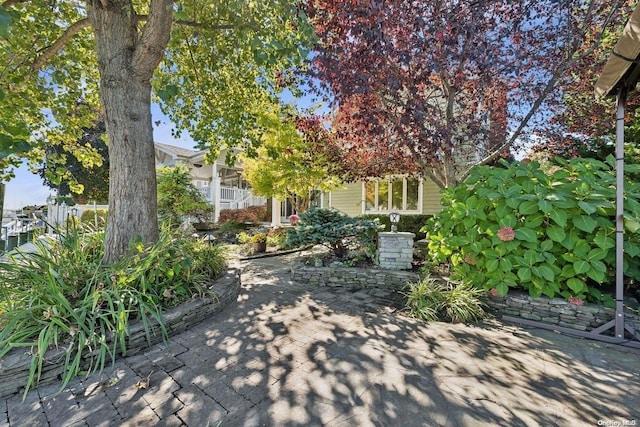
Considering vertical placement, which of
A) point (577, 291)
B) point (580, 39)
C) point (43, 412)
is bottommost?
point (43, 412)

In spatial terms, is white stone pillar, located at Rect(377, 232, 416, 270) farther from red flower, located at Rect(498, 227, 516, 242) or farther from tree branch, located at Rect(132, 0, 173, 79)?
tree branch, located at Rect(132, 0, 173, 79)

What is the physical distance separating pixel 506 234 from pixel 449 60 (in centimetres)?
327

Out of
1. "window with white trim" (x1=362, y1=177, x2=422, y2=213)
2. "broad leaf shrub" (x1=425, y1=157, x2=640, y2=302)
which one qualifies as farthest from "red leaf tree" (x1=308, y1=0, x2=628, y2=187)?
"window with white trim" (x1=362, y1=177, x2=422, y2=213)

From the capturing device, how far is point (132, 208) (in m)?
3.66

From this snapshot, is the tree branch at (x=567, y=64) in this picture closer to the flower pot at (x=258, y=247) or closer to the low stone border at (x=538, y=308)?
the low stone border at (x=538, y=308)

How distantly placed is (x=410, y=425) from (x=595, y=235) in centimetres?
324

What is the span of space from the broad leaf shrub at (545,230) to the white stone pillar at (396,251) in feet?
4.05

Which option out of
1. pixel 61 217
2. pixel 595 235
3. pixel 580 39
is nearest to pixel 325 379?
pixel 595 235

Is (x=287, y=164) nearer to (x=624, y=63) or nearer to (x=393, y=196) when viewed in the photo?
(x=393, y=196)

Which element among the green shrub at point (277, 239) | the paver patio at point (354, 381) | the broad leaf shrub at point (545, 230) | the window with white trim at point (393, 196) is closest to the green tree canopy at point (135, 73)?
the paver patio at point (354, 381)

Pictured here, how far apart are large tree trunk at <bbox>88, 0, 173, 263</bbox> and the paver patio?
1635 mm

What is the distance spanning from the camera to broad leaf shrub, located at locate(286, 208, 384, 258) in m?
5.77

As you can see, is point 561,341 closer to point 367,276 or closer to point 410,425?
point 410,425

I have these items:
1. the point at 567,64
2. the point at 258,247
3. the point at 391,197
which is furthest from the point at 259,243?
the point at 567,64
